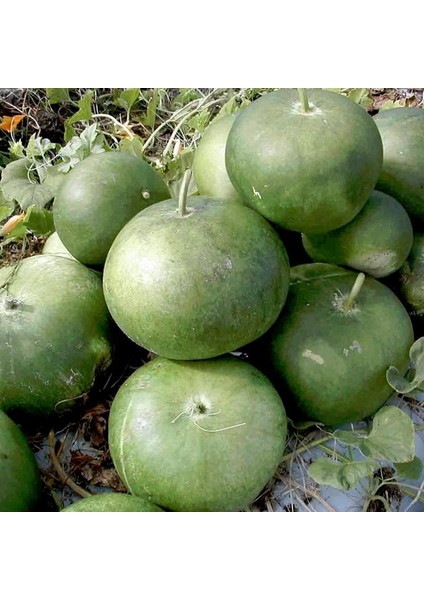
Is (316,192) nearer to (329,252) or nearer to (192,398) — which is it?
(329,252)

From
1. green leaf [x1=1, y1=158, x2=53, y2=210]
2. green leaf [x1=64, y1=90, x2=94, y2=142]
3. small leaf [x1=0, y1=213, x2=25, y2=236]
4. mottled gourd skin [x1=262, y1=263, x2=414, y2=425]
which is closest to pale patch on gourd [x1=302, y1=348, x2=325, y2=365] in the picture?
mottled gourd skin [x1=262, y1=263, x2=414, y2=425]

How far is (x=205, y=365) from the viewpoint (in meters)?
1.54

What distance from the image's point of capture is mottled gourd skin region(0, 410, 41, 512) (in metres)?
1.43

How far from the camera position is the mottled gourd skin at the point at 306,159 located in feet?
4.77

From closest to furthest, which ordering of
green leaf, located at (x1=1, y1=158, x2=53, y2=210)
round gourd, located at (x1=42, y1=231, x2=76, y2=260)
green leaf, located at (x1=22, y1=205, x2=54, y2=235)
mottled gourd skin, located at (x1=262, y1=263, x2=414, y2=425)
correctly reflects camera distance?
mottled gourd skin, located at (x1=262, y1=263, x2=414, y2=425) → round gourd, located at (x1=42, y1=231, x2=76, y2=260) → green leaf, located at (x1=22, y1=205, x2=54, y2=235) → green leaf, located at (x1=1, y1=158, x2=53, y2=210)

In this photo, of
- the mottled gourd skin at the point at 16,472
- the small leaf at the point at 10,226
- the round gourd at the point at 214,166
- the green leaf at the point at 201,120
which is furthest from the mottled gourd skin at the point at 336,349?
the green leaf at the point at 201,120

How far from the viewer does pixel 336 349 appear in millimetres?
1596

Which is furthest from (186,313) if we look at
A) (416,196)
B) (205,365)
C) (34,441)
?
(416,196)

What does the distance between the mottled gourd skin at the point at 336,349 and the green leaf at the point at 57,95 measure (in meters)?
1.59

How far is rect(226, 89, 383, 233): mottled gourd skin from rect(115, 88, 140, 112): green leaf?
134cm

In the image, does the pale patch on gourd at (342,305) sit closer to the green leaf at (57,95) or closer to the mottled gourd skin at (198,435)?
the mottled gourd skin at (198,435)

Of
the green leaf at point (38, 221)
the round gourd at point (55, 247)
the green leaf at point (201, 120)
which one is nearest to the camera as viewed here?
the round gourd at point (55, 247)

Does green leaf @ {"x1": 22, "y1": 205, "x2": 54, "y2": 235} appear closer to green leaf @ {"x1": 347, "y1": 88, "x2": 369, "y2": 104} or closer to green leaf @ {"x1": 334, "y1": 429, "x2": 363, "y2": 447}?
green leaf @ {"x1": 334, "y1": 429, "x2": 363, "y2": 447}

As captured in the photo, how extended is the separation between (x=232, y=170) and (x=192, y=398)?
0.53 meters
